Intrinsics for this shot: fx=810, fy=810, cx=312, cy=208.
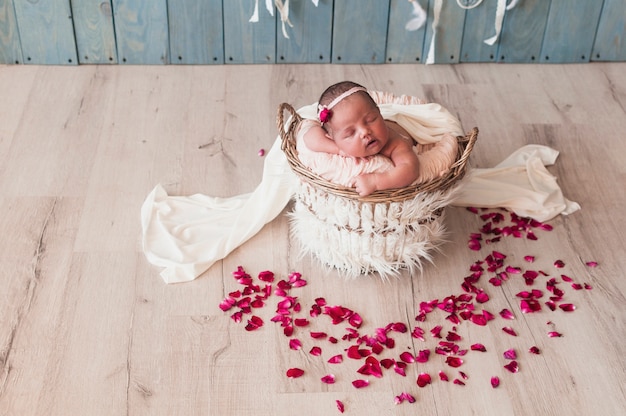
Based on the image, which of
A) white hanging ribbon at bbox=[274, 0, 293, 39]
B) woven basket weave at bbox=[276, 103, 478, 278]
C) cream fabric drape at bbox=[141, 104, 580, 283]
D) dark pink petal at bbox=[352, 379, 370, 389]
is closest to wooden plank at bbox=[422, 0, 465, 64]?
white hanging ribbon at bbox=[274, 0, 293, 39]

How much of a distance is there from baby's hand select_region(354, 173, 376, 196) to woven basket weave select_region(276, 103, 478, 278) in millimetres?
22

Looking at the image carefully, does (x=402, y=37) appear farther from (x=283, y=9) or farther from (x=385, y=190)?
(x=385, y=190)

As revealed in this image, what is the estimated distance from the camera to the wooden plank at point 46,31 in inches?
115

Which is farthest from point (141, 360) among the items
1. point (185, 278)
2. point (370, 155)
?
point (370, 155)

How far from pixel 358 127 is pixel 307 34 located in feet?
3.82

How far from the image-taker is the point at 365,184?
6.38 ft

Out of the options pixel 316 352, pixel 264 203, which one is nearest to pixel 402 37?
pixel 264 203

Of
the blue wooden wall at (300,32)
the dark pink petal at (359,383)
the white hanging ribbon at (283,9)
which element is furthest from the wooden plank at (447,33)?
the dark pink petal at (359,383)

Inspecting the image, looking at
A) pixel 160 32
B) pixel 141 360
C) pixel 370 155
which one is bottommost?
pixel 141 360

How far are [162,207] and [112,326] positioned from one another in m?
0.45

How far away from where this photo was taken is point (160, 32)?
300 centimetres

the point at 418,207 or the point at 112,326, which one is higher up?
the point at 418,207

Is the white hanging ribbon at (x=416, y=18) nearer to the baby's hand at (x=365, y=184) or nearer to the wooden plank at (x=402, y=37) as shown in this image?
the wooden plank at (x=402, y=37)

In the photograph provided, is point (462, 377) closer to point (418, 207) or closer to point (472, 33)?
point (418, 207)
